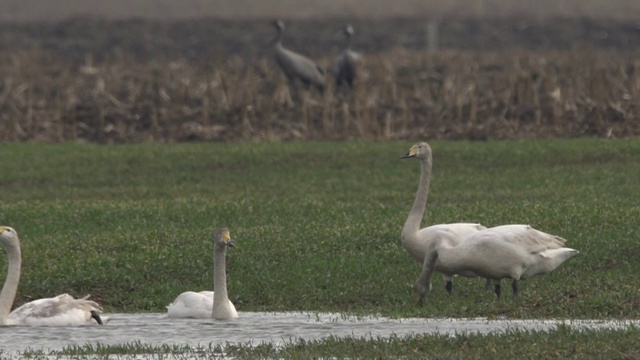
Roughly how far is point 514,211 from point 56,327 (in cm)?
711

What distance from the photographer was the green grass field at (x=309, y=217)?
14586 mm

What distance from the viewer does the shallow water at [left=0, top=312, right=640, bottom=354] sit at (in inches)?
455

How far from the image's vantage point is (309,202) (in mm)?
20406

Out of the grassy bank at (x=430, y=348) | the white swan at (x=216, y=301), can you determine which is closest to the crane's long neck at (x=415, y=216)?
the white swan at (x=216, y=301)

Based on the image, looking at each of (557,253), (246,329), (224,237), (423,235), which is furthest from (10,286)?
(557,253)

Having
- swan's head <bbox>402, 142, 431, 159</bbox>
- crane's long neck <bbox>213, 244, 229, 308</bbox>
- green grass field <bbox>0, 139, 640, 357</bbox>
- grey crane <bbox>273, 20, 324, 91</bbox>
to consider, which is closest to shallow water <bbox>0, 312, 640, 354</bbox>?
crane's long neck <bbox>213, 244, 229, 308</bbox>

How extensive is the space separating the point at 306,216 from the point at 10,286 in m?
6.26

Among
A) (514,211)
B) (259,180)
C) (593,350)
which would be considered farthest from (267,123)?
(593,350)

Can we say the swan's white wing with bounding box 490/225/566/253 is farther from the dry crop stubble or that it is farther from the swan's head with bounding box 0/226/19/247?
the dry crop stubble

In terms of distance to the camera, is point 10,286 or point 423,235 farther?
point 423,235

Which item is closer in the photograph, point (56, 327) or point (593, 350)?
point (593, 350)

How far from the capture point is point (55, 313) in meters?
12.8

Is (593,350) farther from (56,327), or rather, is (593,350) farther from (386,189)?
(386,189)

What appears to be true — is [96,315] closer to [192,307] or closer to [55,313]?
[55,313]
